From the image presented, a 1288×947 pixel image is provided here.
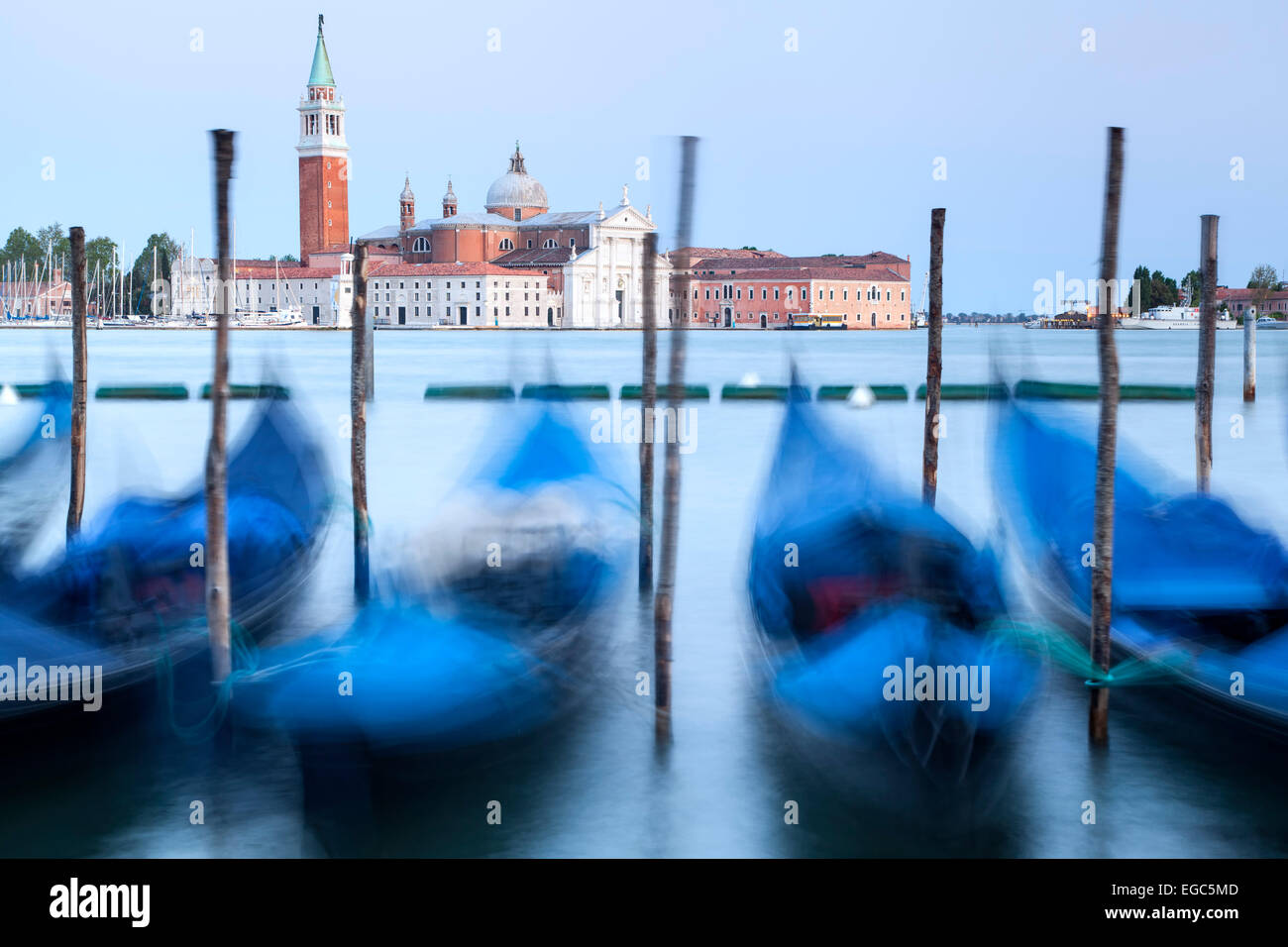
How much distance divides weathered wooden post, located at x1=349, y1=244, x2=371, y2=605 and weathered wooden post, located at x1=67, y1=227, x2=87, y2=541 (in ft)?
6.12

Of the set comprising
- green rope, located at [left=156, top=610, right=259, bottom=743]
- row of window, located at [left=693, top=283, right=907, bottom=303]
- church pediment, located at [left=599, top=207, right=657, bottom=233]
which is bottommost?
green rope, located at [left=156, top=610, right=259, bottom=743]

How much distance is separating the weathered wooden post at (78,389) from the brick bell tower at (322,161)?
65050 mm

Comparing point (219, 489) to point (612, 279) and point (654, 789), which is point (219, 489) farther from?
point (612, 279)

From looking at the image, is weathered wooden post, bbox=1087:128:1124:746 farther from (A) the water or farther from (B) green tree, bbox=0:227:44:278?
(B) green tree, bbox=0:227:44:278

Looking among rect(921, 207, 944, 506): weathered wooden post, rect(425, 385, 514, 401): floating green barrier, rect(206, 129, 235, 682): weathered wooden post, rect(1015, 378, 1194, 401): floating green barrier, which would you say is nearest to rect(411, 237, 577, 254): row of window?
rect(425, 385, 514, 401): floating green barrier

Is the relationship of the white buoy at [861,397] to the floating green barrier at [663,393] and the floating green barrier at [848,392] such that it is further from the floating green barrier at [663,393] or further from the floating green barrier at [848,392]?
the floating green barrier at [663,393]

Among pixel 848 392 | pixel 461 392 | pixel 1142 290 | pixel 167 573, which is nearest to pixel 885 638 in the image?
pixel 167 573

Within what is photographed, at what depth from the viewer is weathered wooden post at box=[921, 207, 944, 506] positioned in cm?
969

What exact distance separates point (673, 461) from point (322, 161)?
7043 cm

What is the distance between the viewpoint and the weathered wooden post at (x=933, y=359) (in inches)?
381

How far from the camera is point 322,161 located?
72.2 m

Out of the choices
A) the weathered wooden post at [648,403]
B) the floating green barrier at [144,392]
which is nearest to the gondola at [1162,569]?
the weathered wooden post at [648,403]
